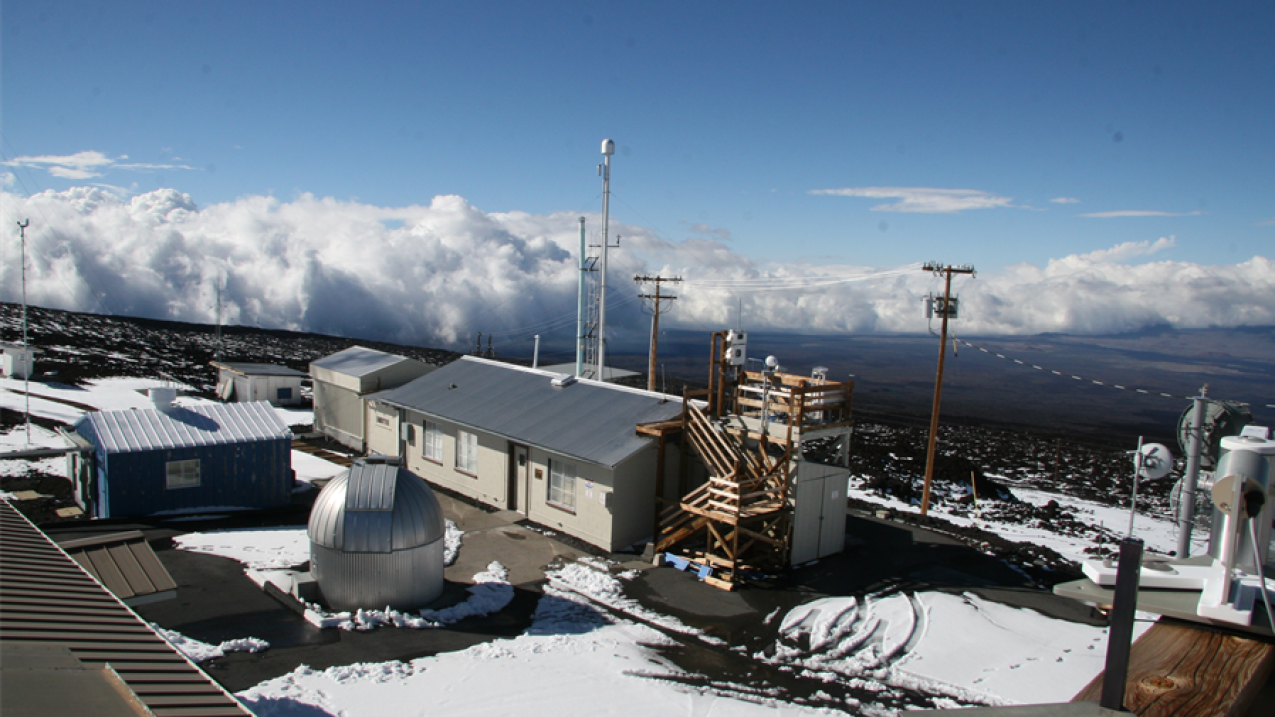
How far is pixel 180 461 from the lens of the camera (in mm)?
20891

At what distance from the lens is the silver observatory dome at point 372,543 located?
1427cm

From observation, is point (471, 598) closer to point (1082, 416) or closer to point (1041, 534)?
point (1041, 534)

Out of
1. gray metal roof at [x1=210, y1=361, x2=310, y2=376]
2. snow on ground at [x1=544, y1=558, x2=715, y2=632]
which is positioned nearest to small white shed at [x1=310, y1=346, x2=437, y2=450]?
gray metal roof at [x1=210, y1=361, x2=310, y2=376]

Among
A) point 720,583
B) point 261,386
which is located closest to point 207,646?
point 720,583

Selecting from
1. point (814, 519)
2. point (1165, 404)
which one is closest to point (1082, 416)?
point (1165, 404)

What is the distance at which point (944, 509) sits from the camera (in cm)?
2841

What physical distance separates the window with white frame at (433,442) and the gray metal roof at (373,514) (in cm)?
1064

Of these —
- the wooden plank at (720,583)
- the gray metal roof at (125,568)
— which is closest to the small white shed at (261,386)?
the gray metal roof at (125,568)

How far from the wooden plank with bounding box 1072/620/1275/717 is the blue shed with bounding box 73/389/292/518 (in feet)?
77.2

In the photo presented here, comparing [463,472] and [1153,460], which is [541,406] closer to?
[463,472]

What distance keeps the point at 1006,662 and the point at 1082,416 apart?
268ft

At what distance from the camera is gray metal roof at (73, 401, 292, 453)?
2064 cm

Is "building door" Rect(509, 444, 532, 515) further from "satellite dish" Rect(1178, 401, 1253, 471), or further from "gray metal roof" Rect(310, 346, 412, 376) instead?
"satellite dish" Rect(1178, 401, 1253, 471)

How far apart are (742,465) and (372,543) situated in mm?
9358
